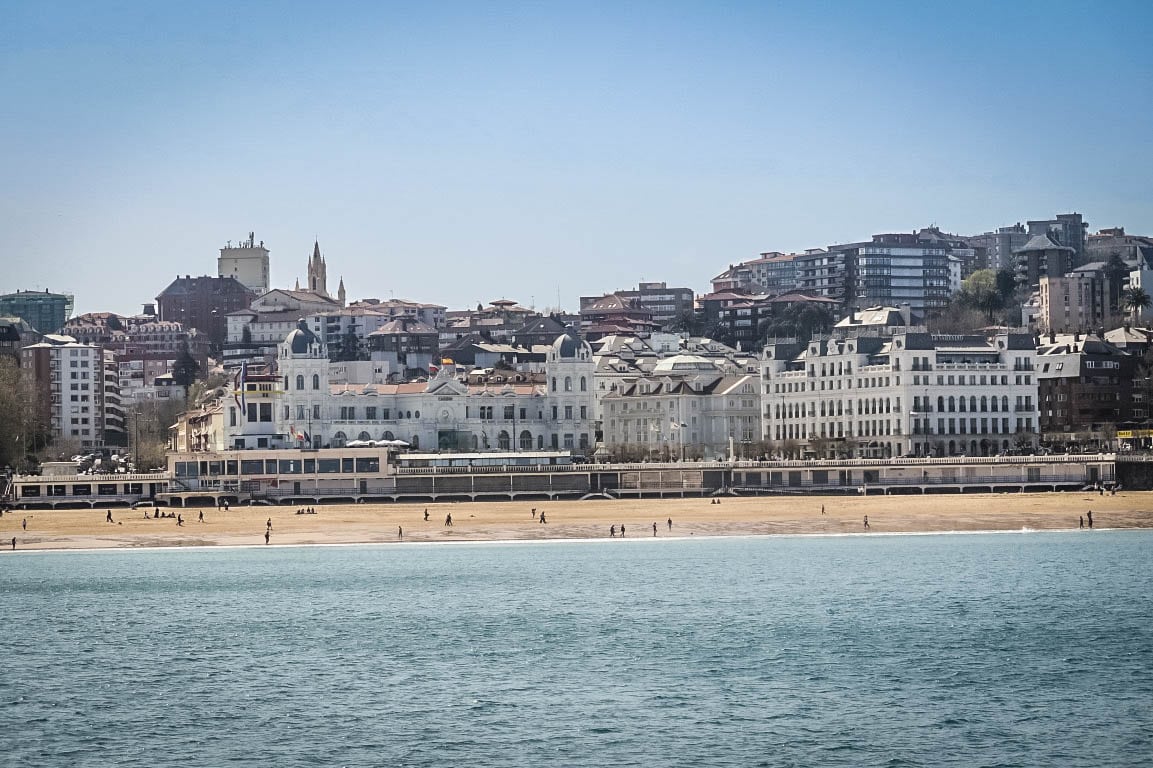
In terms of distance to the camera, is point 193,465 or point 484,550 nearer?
point 484,550

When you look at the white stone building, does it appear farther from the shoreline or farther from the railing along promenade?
the shoreline

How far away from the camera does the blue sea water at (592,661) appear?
40094 millimetres

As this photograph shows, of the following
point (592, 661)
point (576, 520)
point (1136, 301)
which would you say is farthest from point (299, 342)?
point (592, 661)

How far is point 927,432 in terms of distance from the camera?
460 ft

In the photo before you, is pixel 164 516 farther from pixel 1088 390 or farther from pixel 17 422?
pixel 1088 390

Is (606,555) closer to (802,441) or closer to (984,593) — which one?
(984,593)

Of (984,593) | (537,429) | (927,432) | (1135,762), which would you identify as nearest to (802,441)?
(927,432)

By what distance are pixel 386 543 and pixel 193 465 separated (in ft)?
121

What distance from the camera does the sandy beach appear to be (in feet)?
304

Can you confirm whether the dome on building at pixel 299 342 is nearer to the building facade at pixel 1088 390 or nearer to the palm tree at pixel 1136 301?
the building facade at pixel 1088 390

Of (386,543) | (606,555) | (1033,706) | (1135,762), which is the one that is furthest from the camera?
(386,543)

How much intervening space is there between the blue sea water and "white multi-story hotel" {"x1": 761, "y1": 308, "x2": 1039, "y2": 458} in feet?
189

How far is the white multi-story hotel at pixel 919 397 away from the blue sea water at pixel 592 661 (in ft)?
189

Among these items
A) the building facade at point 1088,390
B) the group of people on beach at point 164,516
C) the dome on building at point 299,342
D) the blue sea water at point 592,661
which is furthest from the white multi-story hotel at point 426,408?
the blue sea water at point 592,661
